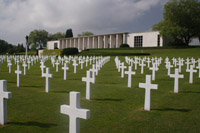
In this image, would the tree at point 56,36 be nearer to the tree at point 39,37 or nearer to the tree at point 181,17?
the tree at point 39,37

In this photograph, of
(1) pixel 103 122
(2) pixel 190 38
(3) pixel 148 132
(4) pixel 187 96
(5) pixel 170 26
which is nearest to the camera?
(3) pixel 148 132

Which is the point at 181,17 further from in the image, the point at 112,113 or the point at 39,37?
the point at 39,37

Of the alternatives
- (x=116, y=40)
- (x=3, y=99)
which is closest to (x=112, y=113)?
(x=3, y=99)

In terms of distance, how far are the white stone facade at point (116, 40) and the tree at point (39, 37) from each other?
15.2m

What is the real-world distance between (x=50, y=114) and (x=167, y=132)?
2.50m

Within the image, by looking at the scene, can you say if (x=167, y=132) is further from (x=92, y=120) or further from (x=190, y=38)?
(x=190, y=38)

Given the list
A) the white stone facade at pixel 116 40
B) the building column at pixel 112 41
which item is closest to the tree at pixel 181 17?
the white stone facade at pixel 116 40

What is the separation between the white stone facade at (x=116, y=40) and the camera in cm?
5370

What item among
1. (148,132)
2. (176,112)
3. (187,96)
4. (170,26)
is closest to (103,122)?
(148,132)

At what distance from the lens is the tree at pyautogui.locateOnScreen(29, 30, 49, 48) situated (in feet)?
315

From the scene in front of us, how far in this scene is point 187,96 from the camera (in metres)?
6.57

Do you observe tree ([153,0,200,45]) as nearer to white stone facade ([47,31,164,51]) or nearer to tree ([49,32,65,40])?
white stone facade ([47,31,164,51])

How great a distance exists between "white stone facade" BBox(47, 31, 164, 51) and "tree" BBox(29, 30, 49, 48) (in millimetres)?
15221

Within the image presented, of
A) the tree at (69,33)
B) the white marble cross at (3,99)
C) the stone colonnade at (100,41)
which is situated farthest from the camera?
the tree at (69,33)
